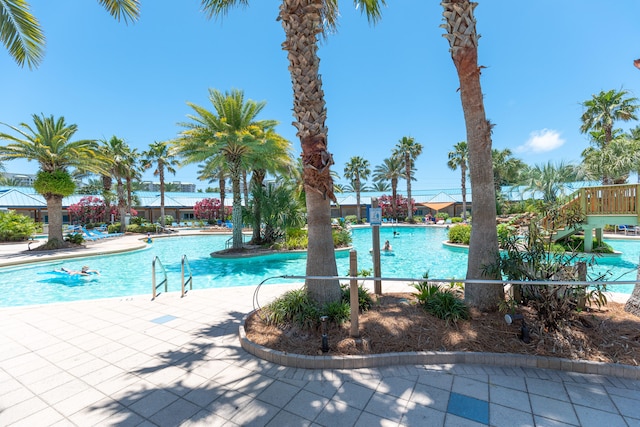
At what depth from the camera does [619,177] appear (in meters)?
19.1

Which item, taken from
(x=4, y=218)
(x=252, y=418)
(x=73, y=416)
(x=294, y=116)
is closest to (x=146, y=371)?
(x=73, y=416)

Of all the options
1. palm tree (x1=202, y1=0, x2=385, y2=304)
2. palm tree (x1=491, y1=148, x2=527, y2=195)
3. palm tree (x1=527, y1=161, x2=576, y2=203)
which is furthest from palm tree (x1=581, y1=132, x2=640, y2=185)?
palm tree (x1=202, y1=0, x2=385, y2=304)

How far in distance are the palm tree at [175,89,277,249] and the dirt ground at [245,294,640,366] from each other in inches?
427

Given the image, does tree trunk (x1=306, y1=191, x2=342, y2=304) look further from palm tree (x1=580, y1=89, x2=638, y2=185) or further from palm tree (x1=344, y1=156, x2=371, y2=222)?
palm tree (x1=344, y1=156, x2=371, y2=222)

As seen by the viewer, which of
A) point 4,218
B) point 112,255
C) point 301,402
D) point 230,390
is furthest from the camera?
point 4,218

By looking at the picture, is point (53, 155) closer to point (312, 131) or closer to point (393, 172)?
point (312, 131)

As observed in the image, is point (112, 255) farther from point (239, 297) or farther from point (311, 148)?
point (311, 148)

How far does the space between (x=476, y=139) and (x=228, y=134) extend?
11.4m

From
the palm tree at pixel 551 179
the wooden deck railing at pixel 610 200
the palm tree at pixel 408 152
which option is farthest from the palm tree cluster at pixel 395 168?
the wooden deck railing at pixel 610 200

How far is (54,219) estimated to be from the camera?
17500 mm

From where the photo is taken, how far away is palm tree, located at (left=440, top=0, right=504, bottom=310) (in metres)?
4.77

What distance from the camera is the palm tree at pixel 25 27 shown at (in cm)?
661

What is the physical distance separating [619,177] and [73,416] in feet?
91.6

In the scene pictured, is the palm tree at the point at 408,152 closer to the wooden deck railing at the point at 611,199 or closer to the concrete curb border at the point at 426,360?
the wooden deck railing at the point at 611,199
